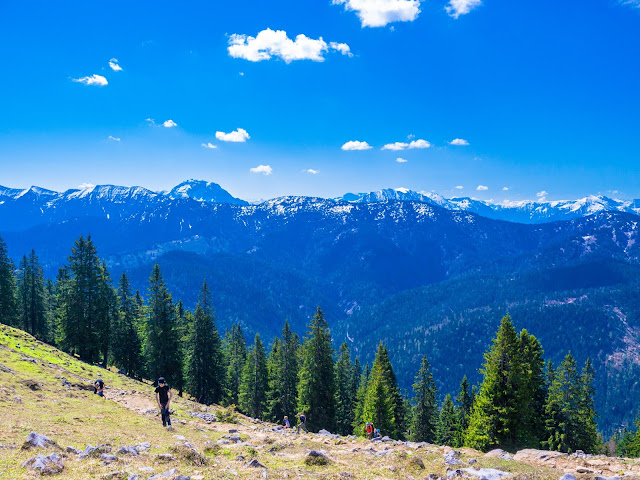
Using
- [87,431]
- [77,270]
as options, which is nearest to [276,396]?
[77,270]

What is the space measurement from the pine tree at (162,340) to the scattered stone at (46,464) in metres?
39.7

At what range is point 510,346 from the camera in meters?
34.1

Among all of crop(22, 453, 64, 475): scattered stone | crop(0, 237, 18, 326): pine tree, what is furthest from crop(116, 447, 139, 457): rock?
crop(0, 237, 18, 326): pine tree

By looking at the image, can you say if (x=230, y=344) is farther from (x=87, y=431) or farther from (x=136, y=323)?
(x=87, y=431)

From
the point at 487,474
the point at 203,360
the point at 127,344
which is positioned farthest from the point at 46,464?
the point at 127,344

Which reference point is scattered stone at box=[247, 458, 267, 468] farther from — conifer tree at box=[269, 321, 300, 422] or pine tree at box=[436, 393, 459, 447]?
pine tree at box=[436, 393, 459, 447]

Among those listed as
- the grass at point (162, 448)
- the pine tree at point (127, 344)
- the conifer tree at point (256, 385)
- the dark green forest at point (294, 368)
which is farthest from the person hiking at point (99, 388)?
the conifer tree at point (256, 385)

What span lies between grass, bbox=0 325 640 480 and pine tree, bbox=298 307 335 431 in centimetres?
2161

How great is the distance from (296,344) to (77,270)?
38704 mm

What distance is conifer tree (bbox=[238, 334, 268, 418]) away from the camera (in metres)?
64.6

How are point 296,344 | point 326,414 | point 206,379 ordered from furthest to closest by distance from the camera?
1. point 296,344
2. point 206,379
3. point 326,414

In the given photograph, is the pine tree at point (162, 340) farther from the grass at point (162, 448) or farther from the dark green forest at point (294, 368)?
the grass at point (162, 448)

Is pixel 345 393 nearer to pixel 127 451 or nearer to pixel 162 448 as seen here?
pixel 162 448

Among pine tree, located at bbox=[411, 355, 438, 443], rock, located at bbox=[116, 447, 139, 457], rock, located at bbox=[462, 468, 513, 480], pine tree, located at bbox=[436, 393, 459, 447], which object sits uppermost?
rock, located at bbox=[116, 447, 139, 457]
